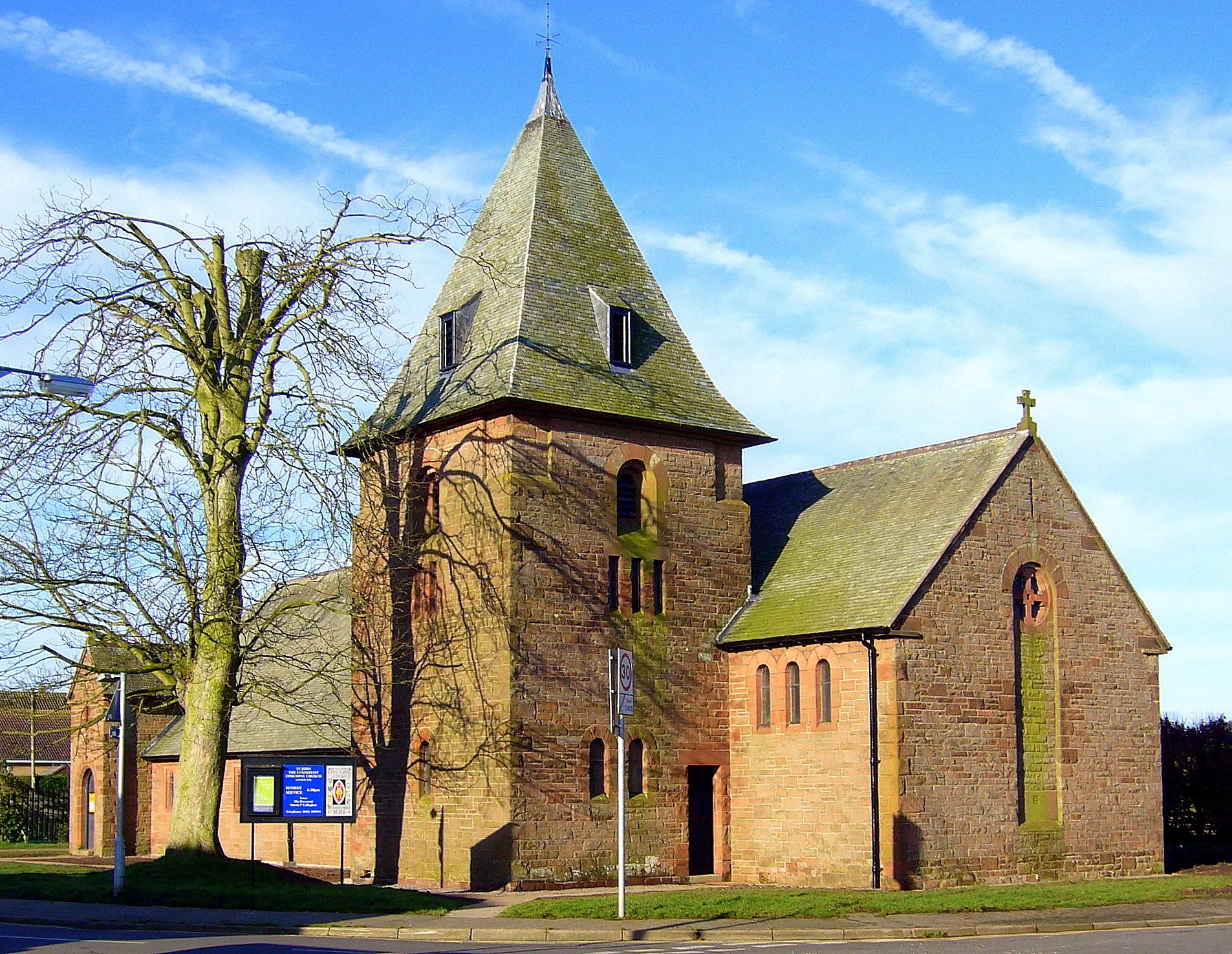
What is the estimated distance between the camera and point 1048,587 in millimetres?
30562

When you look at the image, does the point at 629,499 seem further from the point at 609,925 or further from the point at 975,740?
the point at 609,925

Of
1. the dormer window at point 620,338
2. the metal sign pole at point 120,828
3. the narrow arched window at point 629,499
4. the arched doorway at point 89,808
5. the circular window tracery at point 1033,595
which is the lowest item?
the arched doorway at point 89,808

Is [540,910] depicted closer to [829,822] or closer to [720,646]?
[829,822]

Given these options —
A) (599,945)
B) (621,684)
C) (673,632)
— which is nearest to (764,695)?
(673,632)

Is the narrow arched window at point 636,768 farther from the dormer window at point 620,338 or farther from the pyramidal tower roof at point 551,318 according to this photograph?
the dormer window at point 620,338

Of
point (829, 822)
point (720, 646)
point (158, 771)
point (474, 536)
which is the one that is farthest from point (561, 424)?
point (158, 771)

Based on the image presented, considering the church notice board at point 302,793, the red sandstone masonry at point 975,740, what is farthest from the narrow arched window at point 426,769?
the red sandstone masonry at point 975,740

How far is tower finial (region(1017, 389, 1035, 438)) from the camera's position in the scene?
101 ft

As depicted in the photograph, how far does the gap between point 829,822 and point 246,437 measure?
43.5 ft

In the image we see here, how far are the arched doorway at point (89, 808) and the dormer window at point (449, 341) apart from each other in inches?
982

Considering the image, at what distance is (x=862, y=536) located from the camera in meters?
31.2

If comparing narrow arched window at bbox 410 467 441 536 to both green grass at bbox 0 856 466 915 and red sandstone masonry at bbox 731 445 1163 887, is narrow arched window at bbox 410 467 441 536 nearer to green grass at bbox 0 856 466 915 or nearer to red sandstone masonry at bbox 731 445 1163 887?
red sandstone masonry at bbox 731 445 1163 887

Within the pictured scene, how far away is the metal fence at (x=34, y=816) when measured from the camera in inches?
2212

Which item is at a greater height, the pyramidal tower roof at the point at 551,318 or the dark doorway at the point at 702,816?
the pyramidal tower roof at the point at 551,318
